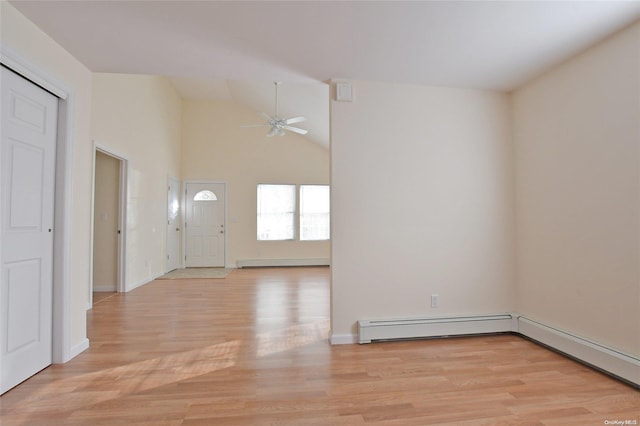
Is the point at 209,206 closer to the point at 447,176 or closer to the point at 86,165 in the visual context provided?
the point at 86,165

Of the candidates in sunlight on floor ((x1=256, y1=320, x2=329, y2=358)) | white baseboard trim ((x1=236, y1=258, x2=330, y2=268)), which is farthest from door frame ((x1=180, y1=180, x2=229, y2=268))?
sunlight on floor ((x1=256, y1=320, x2=329, y2=358))

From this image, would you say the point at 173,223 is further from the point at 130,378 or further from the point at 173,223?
the point at 130,378

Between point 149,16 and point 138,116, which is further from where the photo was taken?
point 138,116

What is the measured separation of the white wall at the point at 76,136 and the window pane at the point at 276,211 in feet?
17.2

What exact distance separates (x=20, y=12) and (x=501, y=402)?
3.75m

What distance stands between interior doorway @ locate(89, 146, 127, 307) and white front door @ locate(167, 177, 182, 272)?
1935 mm

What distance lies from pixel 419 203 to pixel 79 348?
3133 millimetres

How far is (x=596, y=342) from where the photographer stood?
93.0 inches

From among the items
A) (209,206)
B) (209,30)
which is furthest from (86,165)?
(209,206)

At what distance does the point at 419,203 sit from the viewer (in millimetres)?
3057

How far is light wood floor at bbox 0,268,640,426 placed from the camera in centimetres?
176

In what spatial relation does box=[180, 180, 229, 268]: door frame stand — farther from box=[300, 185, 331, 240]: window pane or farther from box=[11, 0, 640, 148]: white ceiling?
box=[11, 0, 640, 148]: white ceiling

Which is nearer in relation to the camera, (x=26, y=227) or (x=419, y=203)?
(x=26, y=227)

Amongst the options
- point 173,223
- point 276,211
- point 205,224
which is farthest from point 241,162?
point 173,223
